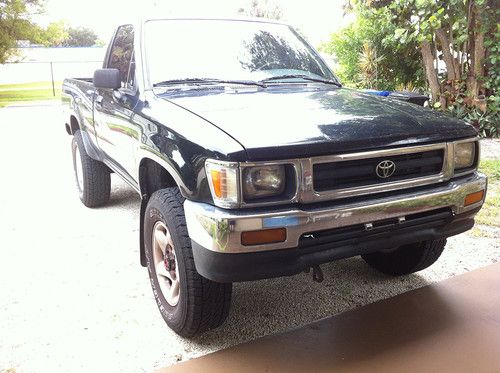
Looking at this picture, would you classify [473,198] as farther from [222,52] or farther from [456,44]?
[456,44]

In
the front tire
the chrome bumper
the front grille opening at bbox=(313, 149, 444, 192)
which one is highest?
the front grille opening at bbox=(313, 149, 444, 192)

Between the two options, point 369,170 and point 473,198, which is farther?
point 473,198

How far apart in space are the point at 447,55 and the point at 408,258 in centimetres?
634

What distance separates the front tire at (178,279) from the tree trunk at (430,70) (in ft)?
24.2

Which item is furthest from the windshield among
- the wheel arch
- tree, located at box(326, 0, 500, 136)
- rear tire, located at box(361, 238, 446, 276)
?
tree, located at box(326, 0, 500, 136)

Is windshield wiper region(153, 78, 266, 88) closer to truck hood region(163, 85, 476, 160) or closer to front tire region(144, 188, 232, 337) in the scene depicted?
truck hood region(163, 85, 476, 160)

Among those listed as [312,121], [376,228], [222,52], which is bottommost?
[376,228]

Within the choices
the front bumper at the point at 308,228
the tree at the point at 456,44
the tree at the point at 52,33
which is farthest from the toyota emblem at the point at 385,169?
the tree at the point at 52,33

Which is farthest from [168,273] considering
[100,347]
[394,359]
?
[394,359]

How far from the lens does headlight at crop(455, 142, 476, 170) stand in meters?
2.71

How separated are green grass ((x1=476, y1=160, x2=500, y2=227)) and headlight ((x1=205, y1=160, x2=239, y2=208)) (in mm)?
3150

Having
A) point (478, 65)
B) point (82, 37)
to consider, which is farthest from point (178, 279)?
point (82, 37)

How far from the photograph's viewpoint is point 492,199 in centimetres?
504

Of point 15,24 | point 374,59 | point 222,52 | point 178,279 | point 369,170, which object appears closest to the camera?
point 369,170
